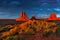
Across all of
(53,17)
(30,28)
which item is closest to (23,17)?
(30,28)

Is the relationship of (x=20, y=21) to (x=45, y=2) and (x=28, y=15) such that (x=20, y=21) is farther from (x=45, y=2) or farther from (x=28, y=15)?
(x=45, y=2)

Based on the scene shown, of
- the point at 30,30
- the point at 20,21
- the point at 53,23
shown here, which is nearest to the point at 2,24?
the point at 20,21

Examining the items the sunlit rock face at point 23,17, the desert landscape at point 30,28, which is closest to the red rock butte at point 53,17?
the desert landscape at point 30,28

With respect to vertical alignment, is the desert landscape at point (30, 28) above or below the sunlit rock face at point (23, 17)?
below

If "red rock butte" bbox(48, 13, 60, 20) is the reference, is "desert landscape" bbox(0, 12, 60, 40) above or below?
below

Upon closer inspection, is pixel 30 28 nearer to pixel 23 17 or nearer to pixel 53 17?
pixel 23 17

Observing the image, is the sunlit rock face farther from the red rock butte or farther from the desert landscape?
the red rock butte

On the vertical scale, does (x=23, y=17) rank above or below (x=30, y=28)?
above

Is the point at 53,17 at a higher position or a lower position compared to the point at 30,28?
higher

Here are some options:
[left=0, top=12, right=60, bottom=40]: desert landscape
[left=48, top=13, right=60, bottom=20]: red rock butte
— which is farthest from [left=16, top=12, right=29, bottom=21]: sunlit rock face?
[left=48, top=13, right=60, bottom=20]: red rock butte

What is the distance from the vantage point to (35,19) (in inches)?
99.9

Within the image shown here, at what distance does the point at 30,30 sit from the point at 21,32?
14cm

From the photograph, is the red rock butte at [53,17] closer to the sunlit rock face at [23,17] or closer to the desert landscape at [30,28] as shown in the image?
the desert landscape at [30,28]

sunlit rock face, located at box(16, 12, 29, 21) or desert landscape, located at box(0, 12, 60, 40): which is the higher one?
sunlit rock face, located at box(16, 12, 29, 21)
